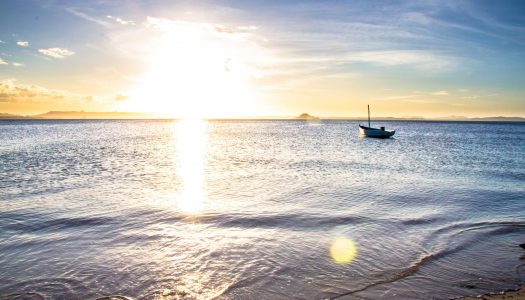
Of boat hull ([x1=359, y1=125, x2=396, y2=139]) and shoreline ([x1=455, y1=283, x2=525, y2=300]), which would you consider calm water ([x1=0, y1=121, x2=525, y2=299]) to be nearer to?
shoreline ([x1=455, y1=283, x2=525, y2=300])

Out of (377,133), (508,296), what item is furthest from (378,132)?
(508,296)

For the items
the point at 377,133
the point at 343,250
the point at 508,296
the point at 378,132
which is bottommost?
the point at 343,250

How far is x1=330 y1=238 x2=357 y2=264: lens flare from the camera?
10.8m

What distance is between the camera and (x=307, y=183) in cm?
2556

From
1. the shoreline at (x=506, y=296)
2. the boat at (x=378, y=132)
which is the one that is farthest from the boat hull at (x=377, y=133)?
the shoreline at (x=506, y=296)

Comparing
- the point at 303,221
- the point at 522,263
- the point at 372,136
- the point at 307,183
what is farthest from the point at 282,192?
the point at 372,136

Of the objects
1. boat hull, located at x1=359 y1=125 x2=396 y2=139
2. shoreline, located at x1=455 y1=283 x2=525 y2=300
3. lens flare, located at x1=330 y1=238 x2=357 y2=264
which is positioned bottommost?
lens flare, located at x1=330 y1=238 x2=357 y2=264

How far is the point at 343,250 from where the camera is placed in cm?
1167

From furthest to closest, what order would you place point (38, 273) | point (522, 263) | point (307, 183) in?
point (307, 183)
point (522, 263)
point (38, 273)

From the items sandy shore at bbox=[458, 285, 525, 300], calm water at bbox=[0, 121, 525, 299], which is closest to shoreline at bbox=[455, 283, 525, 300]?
sandy shore at bbox=[458, 285, 525, 300]

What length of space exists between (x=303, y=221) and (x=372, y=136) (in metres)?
77.6

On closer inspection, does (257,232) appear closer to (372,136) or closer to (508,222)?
(508,222)

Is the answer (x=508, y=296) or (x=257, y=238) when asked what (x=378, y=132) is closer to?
(x=257, y=238)

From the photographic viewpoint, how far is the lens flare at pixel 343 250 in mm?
10828
